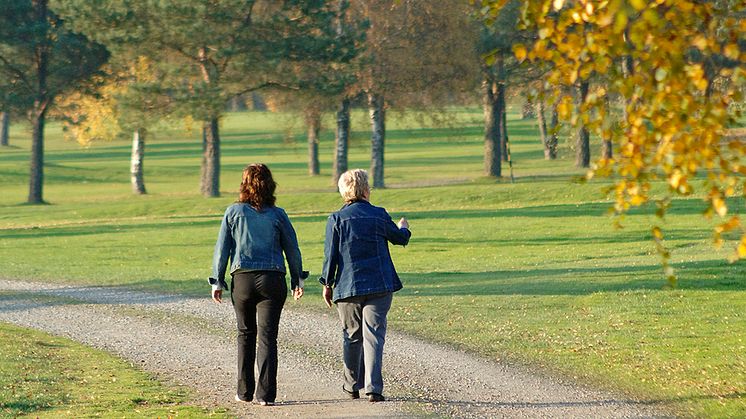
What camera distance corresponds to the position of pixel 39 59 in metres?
46.3

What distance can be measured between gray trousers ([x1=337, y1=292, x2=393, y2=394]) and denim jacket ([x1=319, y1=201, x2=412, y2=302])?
116mm

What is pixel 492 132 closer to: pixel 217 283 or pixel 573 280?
pixel 573 280

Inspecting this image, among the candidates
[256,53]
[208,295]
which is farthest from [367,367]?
[256,53]

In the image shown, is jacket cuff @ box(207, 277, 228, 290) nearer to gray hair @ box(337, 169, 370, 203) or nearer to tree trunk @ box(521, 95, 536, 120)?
gray hair @ box(337, 169, 370, 203)

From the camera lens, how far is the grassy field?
39.2ft

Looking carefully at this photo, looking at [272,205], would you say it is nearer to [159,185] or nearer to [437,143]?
[159,185]

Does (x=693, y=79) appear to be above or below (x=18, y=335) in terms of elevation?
above

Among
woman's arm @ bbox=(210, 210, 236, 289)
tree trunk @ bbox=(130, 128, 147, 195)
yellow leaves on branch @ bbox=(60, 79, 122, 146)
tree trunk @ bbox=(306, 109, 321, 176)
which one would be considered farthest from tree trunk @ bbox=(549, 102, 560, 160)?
tree trunk @ bbox=(130, 128, 147, 195)

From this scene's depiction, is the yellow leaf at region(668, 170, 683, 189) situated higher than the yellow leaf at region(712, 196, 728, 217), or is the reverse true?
the yellow leaf at region(668, 170, 683, 189)

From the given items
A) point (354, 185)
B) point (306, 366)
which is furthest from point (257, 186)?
point (306, 366)

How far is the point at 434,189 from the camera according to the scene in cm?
4466

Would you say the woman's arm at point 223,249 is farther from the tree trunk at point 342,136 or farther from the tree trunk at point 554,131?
the tree trunk at point 342,136

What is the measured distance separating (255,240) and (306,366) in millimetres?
2509

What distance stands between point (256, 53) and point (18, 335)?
87.8ft
